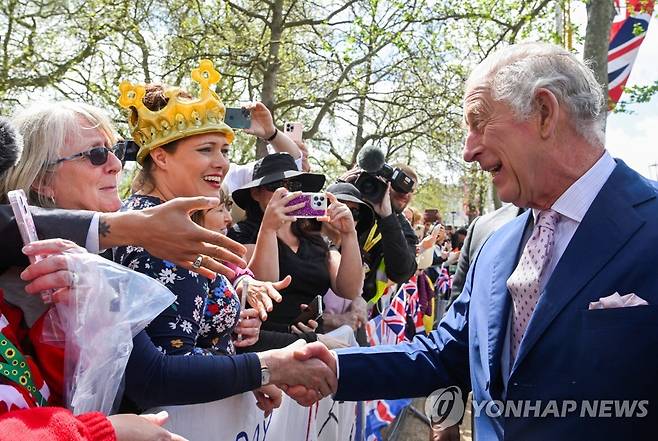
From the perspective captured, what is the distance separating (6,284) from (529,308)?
1.61 m

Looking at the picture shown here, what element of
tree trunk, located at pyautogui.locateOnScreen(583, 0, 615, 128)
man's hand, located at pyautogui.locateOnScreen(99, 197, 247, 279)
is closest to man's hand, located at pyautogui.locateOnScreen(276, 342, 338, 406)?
man's hand, located at pyautogui.locateOnScreen(99, 197, 247, 279)

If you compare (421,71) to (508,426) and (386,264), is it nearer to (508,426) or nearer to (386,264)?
(386,264)

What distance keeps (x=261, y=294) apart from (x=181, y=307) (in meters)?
0.86

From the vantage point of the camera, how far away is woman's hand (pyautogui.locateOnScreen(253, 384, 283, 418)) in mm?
2471

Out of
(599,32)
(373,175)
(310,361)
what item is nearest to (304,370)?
(310,361)

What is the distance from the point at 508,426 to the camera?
199 cm

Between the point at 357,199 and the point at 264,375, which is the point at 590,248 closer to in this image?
the point at 264,375

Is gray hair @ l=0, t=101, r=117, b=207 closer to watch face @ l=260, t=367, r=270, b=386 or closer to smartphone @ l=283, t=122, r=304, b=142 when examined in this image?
watch face @ l=260, t=367, r=270, b=386

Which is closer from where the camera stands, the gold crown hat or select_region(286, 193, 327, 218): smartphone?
the gold crown hat

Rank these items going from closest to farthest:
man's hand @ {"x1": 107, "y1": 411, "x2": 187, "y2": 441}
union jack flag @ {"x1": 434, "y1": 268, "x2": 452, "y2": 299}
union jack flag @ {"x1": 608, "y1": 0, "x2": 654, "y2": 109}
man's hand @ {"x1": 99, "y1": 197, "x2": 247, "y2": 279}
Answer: man's hand @ {"x1": 107, "y1": 411, "x2": 187, "y2": 441} < man's hand @ {"x1": 99, "y1": 197, "x2": 247, "y2": 279} < union jack flag @ {"x1": 608, "y1": 0, "x2": 654, "y2": 109} < union jack flag @ {"x1": 434, "y1": 268, "x2": 452, "y2": 299}

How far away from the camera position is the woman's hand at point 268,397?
8.11 ft

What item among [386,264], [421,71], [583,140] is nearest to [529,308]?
[583,140]

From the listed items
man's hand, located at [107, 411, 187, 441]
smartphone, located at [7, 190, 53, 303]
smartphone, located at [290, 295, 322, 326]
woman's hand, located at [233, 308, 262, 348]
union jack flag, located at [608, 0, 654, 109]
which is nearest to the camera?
man's hand, located at [107, 411, 187, 441]

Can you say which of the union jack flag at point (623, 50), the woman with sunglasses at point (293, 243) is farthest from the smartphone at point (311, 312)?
the union jack flag at point (623, 50)
